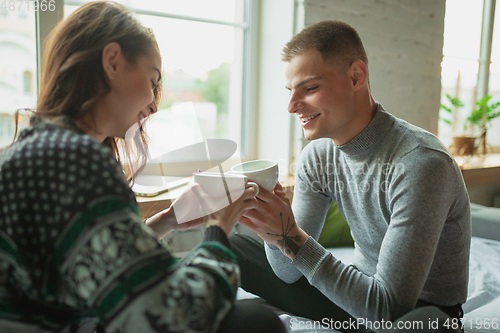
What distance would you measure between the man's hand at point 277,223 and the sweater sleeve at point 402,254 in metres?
0.03

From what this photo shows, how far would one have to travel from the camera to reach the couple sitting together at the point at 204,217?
1.70 ft

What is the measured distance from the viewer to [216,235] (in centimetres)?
70

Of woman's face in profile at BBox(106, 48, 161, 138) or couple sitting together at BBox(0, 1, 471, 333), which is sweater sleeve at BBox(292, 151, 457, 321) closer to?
couple sitting together at BBox(0, 1, 471, 333)

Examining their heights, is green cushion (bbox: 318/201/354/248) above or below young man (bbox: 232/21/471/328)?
below

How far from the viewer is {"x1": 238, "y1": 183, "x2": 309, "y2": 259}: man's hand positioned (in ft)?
3.16

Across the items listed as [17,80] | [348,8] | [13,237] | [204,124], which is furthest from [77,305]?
[348,8]

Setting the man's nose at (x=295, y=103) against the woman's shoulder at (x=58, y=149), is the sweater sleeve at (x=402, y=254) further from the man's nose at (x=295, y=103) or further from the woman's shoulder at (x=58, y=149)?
the woman's shoulder at (x=58, y=149)

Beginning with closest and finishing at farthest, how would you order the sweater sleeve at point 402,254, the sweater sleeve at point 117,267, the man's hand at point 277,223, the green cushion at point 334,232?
1. the sweater sleeve at point 117,267
2. the sweater sleeve at point 402,254
3. the man's hand at point 277,223
4. the green cushion at point 334,232

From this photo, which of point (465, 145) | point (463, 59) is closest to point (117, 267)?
point (465, 145)

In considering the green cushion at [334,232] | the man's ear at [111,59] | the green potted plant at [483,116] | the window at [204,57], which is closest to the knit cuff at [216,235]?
the man's ear at [111,59]

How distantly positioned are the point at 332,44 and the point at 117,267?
0.91 metres

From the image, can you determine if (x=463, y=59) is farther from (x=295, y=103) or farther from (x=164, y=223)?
(x=164, y=223)

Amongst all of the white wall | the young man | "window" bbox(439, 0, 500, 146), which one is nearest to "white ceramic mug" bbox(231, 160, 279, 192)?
the young man

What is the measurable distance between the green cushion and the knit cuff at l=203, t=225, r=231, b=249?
3.93 feet
